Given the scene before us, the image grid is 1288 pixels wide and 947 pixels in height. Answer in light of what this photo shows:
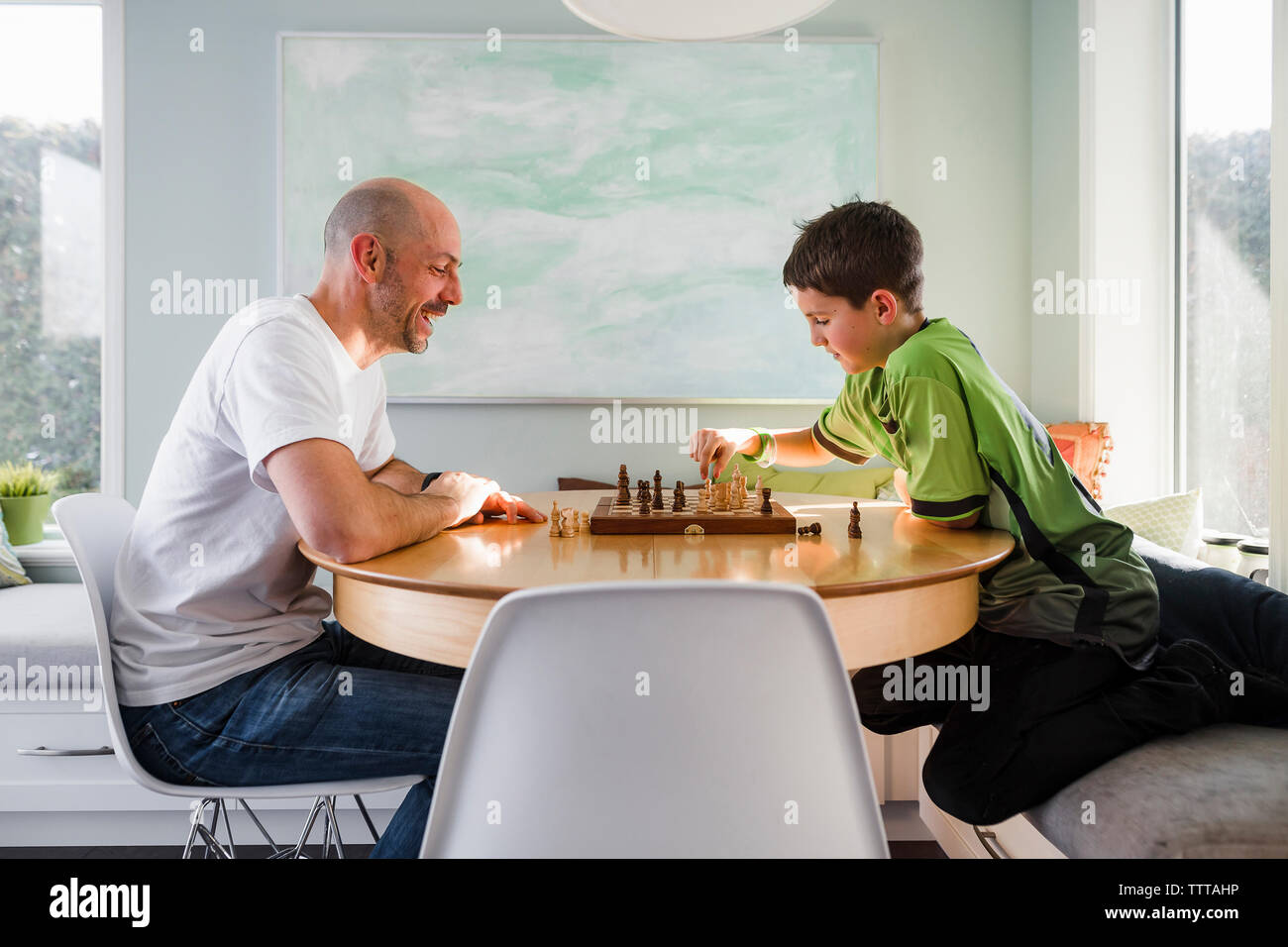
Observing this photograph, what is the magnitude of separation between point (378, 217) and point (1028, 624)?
1539 millimetres

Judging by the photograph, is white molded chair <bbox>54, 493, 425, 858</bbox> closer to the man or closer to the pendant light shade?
the man

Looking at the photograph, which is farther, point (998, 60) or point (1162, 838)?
point (998, 60)

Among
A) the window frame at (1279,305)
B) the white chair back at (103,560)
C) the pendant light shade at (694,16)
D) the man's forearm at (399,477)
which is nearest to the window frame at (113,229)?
the white chair back at (103,560)

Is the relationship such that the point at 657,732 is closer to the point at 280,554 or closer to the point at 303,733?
the point at 303,733

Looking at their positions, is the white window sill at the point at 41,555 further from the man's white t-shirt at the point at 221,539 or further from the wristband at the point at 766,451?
the wristband at the point at 766,451

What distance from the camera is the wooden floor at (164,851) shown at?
256cm

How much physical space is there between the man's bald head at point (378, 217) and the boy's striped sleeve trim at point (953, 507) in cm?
121

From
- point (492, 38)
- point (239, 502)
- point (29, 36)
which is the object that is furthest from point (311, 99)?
point (239, 502)

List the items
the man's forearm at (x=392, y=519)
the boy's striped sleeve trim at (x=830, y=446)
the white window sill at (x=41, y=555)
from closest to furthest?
the man's forearm at (x=392, y=519)
the boy's striped sleeve trim at (x=830, y=446)
the white window sill at (x=41, y=555)

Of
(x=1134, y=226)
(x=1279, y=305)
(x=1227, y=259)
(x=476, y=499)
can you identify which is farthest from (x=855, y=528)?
(x=1134, y=226)

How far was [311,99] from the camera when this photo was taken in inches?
132

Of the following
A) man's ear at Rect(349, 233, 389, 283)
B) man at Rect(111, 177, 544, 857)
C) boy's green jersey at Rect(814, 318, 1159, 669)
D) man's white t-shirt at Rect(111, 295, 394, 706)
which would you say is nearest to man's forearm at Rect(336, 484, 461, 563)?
man at Rect(111, 177, 544, 857)
